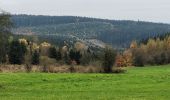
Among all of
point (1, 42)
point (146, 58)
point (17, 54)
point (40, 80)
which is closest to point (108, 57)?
point (40, 80)

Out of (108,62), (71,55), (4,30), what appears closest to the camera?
(4,30)

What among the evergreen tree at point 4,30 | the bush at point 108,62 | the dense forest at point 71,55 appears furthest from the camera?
the bush at point 108,62

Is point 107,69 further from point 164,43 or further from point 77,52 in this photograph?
point 164,43

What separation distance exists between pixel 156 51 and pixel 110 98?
4935 inches

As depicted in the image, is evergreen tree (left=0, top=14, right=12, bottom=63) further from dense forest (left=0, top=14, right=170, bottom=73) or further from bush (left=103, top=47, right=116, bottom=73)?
bush (left=103, top=47, right=116, bottom=73)

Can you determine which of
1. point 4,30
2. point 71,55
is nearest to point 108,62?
point 4,30

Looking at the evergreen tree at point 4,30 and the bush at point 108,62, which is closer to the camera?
the evergreen tree at point 4,30

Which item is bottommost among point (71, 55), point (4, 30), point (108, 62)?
point (71, 55)

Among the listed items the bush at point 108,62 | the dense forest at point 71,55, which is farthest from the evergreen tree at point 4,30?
the bush at point 108,62

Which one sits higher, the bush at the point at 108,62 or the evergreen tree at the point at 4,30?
the evergreen tree at the point at 4,30

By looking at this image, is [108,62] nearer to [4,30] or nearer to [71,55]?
[4,30]

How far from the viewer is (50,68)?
69.9m

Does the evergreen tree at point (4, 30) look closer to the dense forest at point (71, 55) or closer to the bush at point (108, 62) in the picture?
the dense forest at point (71, 55)

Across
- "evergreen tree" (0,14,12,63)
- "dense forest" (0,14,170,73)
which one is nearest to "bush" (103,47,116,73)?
"dense forest" (0,14,170,73)
